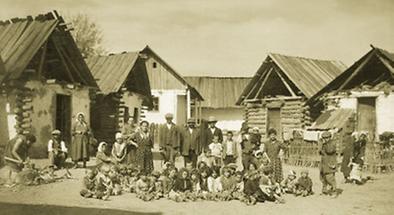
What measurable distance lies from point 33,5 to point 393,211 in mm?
4307

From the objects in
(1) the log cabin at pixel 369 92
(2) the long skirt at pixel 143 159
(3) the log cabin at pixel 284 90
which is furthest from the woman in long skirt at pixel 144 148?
(3) the log cabin at pixel 284 90

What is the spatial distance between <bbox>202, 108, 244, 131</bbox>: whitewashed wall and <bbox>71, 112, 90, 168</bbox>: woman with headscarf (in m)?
12.9

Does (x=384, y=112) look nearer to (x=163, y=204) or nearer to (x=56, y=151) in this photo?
(x=163, y=204)

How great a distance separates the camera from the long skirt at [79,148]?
8443mm

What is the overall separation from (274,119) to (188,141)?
622 centimetres

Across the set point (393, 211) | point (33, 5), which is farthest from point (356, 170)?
point (33, 5)

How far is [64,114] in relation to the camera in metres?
10.0

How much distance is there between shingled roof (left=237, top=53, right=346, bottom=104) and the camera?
1224cm

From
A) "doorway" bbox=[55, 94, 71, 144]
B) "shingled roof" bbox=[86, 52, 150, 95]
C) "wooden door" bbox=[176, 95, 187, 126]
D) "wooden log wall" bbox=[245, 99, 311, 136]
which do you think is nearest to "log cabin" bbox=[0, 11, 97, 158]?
"doorway" bbox=[55, 94, 71, 144]

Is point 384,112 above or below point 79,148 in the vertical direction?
above

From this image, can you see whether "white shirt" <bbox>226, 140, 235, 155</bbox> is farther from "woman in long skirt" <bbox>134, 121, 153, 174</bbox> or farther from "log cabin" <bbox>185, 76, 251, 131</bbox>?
"log cabin" <bbox>185, 76, 251, 131</bbox>

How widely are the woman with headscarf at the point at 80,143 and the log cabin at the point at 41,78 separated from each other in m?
0.78

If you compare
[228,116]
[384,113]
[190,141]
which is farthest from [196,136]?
[228,116]

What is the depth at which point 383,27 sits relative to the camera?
612 cm
